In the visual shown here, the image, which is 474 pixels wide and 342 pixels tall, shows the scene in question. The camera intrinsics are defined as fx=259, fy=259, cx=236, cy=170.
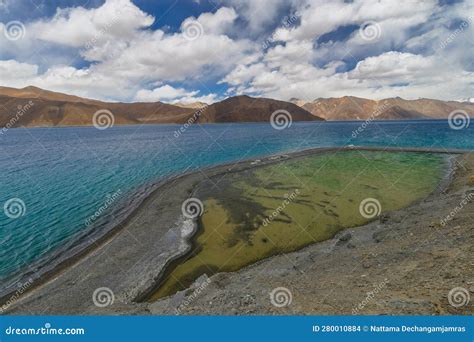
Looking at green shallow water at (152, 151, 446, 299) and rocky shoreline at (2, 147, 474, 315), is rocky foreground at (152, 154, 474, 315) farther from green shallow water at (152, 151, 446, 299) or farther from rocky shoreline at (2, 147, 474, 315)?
green shallow water at (152, 151, 446, 299)

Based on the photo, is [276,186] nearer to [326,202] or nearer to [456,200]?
[326,202]

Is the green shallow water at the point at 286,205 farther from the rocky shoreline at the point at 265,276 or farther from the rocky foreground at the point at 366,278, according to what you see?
the rocky foreground at the point at 366,278

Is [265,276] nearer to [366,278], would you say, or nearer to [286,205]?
[366,278]

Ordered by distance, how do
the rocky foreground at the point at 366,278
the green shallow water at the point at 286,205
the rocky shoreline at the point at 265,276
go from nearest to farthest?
the rocky foreground at the point at 366,278
the rocky shoreline at the point at 265,276
the green shallow water at the point at 286,205

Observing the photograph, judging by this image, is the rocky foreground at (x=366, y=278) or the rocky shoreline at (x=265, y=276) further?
the rocky shoreline at (x=265, y=276)

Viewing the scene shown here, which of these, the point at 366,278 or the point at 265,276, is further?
the point at 265,276

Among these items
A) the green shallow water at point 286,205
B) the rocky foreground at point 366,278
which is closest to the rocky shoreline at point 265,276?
the rocky foreground at point 366,278

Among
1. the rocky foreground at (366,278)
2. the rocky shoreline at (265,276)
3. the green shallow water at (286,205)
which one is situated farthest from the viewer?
the green shallow water at (286,205)

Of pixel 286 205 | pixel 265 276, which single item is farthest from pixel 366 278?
pixel 286 205
